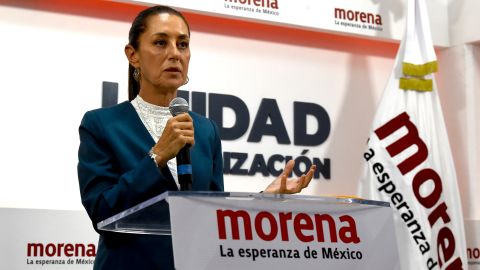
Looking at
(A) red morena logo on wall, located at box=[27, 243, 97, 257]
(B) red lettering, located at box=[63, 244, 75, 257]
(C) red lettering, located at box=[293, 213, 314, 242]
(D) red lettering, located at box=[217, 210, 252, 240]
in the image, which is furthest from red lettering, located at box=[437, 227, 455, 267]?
(D) red lettering, located at box=[217, 210, 252, 240]

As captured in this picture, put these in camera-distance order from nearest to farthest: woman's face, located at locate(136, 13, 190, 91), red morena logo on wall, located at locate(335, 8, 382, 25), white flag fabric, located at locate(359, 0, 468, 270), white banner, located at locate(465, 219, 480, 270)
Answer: woman's face, located at locate(136, 13, 190, 91) < white flag fabric, located at locate(359, 0, 468, 270) < red morena logo on wall, located at locate(335, 8, 382, 25) < white banner, located at locate(465, 219, 480, 270)

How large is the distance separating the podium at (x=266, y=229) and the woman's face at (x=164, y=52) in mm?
512

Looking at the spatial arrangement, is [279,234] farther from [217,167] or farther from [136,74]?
[136,74]

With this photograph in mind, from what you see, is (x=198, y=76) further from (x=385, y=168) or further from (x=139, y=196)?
(x=139, y=196)

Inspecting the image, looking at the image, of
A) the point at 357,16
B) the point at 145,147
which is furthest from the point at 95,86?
the point at 145,147

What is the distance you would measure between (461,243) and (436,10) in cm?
170

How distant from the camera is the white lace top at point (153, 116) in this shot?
7.25 feet

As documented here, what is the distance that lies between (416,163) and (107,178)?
334 cm

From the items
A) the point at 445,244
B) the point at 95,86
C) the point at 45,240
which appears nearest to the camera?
the point at 45,240

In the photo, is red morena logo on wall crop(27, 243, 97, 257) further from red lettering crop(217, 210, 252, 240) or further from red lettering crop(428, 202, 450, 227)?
red lettering crop(217, 210, 252, 240)

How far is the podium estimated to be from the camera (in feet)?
5.29

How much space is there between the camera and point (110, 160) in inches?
82.0

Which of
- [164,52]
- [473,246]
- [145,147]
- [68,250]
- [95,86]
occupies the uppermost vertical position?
[95,86]

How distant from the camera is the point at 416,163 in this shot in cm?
500
